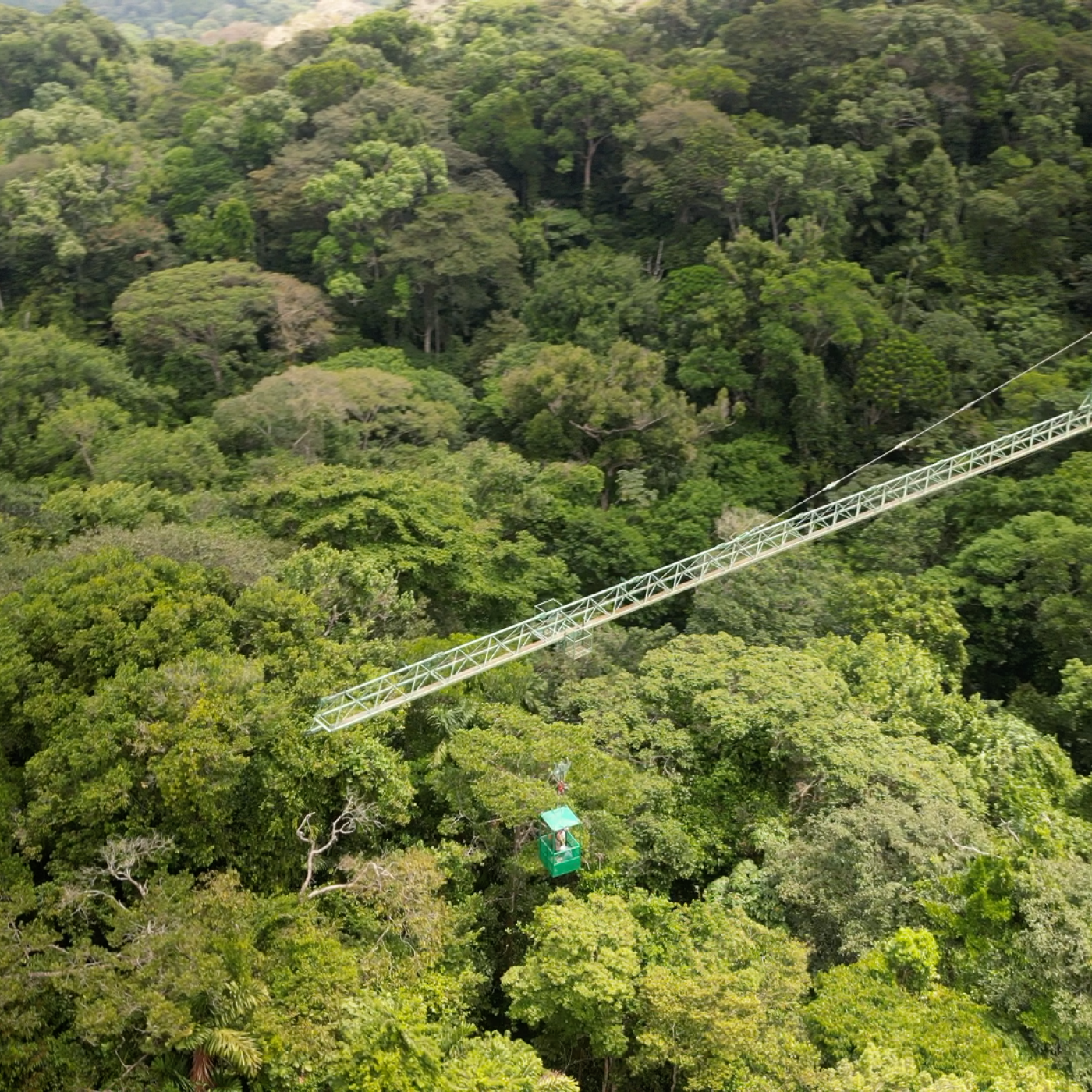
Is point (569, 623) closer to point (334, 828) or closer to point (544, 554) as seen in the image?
point (334, 828)

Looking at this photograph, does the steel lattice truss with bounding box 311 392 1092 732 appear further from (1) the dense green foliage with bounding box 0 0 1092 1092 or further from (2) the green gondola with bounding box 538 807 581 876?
(2) the green gondola with bounding box 538 807 581 876

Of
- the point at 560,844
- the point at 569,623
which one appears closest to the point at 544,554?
the point at 569,623

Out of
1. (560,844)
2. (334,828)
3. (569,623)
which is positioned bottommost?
(334,828)

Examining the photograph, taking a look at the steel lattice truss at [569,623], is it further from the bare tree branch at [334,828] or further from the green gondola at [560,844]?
the green gondola at [560,844]

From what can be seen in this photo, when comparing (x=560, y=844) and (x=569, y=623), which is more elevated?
(x=569, y=623)

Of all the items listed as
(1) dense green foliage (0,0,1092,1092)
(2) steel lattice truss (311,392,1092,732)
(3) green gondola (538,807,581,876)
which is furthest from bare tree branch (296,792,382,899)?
(3) green gondola (538,807,581,876)

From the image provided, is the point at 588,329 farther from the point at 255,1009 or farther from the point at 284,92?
the point at 255,1009
